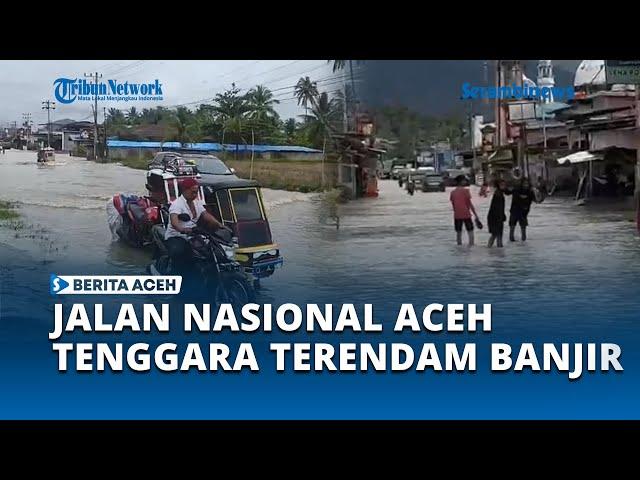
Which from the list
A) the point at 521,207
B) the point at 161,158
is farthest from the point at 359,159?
the point at 161,158

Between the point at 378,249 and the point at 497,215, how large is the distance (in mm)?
865

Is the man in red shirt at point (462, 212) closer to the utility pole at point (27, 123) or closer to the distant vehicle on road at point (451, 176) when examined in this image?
the distant vehicle on road at point (451, 176)

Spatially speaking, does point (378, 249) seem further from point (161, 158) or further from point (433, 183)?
point (161, 158)

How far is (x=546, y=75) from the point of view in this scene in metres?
7.04

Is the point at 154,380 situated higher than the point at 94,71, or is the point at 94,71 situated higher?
the point at 94,71

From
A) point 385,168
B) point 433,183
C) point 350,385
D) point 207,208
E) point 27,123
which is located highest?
point 27,123

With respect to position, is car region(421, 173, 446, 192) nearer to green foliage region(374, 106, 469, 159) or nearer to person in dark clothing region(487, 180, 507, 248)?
green foliage region(374, 106, 469, 159)

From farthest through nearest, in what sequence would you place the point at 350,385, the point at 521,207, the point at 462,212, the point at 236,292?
the point at 521,207
the point at 462,212
the point at 236,292
the point at 350,385

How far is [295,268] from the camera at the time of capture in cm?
692

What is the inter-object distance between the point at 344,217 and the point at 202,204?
0.98 m

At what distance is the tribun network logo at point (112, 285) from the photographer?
6840 mm

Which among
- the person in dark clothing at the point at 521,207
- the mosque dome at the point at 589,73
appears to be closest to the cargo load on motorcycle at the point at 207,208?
the person in dark clothing at the point at 521,207
